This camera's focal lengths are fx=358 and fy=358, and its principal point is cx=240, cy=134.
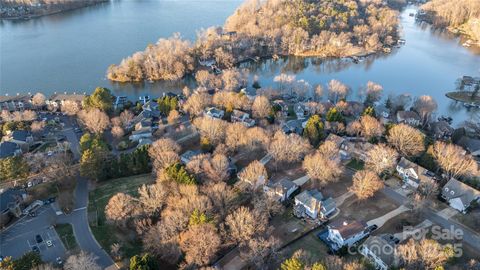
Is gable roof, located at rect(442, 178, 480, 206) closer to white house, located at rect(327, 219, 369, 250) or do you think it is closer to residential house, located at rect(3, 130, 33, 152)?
white house, located at rect(327, 219, 369, 250)

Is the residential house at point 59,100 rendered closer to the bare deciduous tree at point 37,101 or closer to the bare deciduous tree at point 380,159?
the bare deciduous tree at point 37,101

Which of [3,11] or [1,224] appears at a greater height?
[3,11]

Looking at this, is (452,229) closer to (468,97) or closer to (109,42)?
(468,97)

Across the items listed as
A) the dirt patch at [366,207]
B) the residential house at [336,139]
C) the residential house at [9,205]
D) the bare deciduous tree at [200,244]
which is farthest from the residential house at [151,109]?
the dirt patch at [366,207]

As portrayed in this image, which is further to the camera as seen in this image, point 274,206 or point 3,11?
point 3,11

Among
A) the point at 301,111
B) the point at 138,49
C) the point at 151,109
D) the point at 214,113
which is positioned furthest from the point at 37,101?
the point at 301,111

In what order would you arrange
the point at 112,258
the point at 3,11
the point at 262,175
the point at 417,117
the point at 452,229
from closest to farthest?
the point at 112,258 < the point at 452,229 < the point at 262,175 < the point at 417,117 < the point at 3,11

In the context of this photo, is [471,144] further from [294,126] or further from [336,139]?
[294,126]

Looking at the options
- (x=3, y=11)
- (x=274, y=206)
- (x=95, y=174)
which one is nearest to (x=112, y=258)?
(x=95, y=174)
